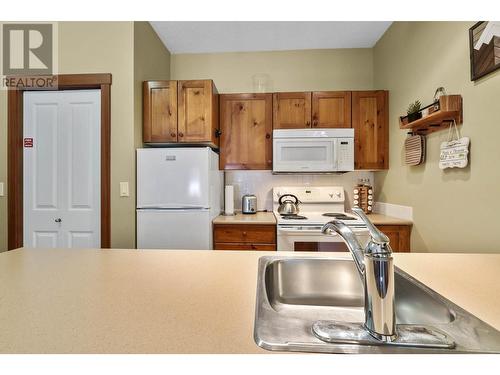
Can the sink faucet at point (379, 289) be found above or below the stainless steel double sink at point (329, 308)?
above

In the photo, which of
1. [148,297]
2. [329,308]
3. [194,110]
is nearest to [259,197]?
[194,110]

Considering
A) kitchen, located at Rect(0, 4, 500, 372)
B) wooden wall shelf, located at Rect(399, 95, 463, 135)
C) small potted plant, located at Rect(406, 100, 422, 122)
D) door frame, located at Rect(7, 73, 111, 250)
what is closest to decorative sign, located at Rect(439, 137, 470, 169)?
kitchen, located at Rect(0, 4, 500, 372)

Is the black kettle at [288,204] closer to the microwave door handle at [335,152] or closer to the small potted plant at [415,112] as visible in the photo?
the microwave door handle at [335,152]

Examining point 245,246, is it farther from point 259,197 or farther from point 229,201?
point 259,197

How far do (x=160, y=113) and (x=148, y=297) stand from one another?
211cm

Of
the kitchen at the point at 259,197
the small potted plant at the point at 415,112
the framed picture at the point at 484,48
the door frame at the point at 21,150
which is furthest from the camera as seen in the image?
the door frame at the point at 21,150

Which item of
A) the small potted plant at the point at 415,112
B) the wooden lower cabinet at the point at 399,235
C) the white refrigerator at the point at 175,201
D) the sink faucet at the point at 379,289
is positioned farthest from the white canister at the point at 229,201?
the sink faucet at the point at 379,289

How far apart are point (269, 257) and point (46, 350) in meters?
0.80

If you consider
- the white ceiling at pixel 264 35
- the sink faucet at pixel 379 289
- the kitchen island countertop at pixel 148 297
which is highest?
the white ceiling at pixel 264 35

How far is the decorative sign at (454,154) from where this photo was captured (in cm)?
163

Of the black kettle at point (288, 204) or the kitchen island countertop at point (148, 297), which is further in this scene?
the black kettle at point (288, 204)

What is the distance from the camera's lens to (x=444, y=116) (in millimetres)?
1769

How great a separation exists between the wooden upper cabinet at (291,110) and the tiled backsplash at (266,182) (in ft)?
1.97

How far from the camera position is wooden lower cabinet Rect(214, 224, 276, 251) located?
244 cm
